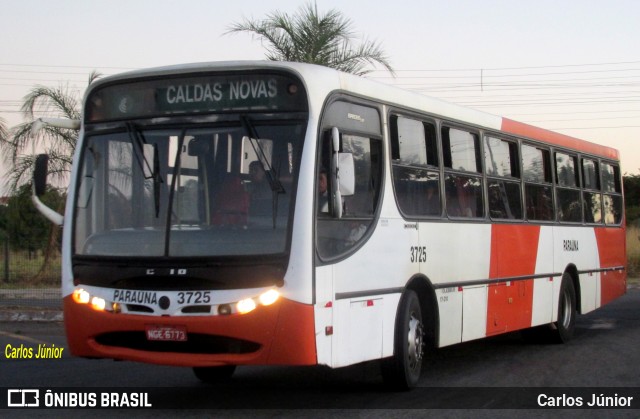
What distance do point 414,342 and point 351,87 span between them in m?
2.70

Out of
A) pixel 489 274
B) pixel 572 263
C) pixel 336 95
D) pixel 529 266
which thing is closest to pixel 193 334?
pixel 336 95

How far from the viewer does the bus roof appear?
8977 millimetres

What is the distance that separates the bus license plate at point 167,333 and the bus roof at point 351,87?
2140 millimetres

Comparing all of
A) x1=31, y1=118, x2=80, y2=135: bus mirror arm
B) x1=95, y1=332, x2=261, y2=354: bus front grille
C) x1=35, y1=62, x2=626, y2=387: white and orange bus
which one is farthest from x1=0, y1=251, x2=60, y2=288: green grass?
x1=95, y1=332, x2=261, y2=354: bus front grille

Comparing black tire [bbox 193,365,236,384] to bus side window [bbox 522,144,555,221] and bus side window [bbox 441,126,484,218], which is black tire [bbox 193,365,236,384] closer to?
bus side window [bbox 441,126,484,218]

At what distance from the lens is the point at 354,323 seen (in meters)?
9.27

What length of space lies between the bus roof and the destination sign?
79mm

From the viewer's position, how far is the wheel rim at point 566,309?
1552cm

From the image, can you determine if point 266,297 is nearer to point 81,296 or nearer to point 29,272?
point 81,296

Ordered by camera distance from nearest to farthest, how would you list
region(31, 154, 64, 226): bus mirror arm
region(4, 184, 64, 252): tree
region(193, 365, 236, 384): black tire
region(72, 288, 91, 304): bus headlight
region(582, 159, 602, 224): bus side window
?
region(72, 288, 91, 304): bus headlight, region(31, 154, 64, 226): bus mirror arm, region(193, 365, 236, 384): black tire, region(582, 159, 602, 224): bus side window, region(4, 184, 64, 252): tree

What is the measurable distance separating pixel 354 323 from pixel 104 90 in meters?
3.08

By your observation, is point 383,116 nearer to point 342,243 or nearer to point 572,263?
point 342,243

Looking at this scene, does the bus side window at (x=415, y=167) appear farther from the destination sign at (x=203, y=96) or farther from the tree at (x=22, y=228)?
the tree at (x=22, y=228)

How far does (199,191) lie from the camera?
891 cm
